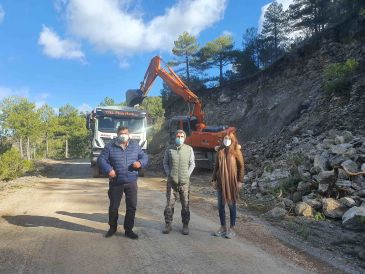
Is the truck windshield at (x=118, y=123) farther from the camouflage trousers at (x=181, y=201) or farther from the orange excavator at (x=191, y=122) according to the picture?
the camouflage trousers at (x=181, y=201)

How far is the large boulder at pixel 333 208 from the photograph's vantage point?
838cm

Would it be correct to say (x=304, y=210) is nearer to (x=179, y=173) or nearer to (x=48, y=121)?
(x=179, y=173)

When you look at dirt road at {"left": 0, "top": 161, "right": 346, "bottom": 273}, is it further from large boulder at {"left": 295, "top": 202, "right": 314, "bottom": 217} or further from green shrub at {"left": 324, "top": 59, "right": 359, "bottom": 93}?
green shrub at {"left": 324, "top": 59, "right": 359, "bottom": 93}

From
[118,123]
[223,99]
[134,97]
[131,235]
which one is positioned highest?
[223,99]

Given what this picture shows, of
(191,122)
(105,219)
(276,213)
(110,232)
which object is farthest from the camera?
(191,122)

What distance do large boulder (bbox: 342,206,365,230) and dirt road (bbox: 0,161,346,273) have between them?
7.37 feet

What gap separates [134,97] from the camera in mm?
23594

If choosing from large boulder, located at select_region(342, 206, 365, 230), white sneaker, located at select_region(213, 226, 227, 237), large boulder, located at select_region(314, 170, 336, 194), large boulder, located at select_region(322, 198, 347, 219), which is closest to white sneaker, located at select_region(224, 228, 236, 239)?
white sneaker, located at select_region(213, 226, 227, 237)

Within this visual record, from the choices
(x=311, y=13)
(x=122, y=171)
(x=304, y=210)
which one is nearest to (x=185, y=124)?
(x=304, y=210)

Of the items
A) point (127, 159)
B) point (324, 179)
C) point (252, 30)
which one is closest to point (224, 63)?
point (252, 30)

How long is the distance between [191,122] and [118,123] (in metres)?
4.12

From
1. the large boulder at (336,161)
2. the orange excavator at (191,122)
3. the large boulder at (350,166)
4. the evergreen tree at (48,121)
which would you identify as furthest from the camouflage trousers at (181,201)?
the evergreen tree at (48,121)

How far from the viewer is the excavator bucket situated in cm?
2347

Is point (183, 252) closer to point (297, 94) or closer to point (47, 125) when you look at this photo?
point (297, 94)
